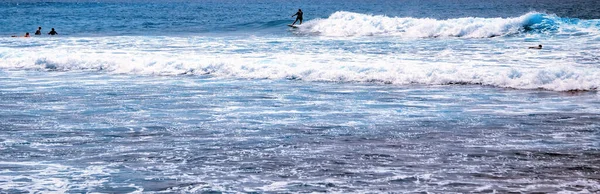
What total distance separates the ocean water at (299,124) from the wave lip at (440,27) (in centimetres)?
930

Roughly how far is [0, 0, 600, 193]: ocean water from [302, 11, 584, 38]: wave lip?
9.30 metres

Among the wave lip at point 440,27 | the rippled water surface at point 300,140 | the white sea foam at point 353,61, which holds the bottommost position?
the rippled water surface at point 300,140

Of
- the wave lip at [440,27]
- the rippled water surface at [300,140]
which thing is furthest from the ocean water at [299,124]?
the wave lip at [440,27]

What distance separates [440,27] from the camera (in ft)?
111

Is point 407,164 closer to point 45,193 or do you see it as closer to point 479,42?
point 45,193

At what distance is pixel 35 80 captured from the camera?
57.1 ft

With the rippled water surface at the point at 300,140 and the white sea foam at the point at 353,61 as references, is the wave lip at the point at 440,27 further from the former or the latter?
the rippled water surface at the point at 300,140

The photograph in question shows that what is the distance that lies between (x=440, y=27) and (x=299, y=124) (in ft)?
79.2

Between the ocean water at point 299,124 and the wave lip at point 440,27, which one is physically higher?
the wave lip at point 440,27

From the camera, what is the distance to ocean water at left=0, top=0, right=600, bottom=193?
296 inches

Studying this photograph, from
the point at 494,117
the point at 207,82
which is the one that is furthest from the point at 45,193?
the point at 207,82

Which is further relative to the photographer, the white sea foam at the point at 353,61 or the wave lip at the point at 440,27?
the wave lip at the point at 440,27

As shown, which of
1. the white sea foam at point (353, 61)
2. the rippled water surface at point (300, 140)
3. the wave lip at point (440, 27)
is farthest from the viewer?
the wave lip at point (440, 27)

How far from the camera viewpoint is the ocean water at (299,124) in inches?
296
